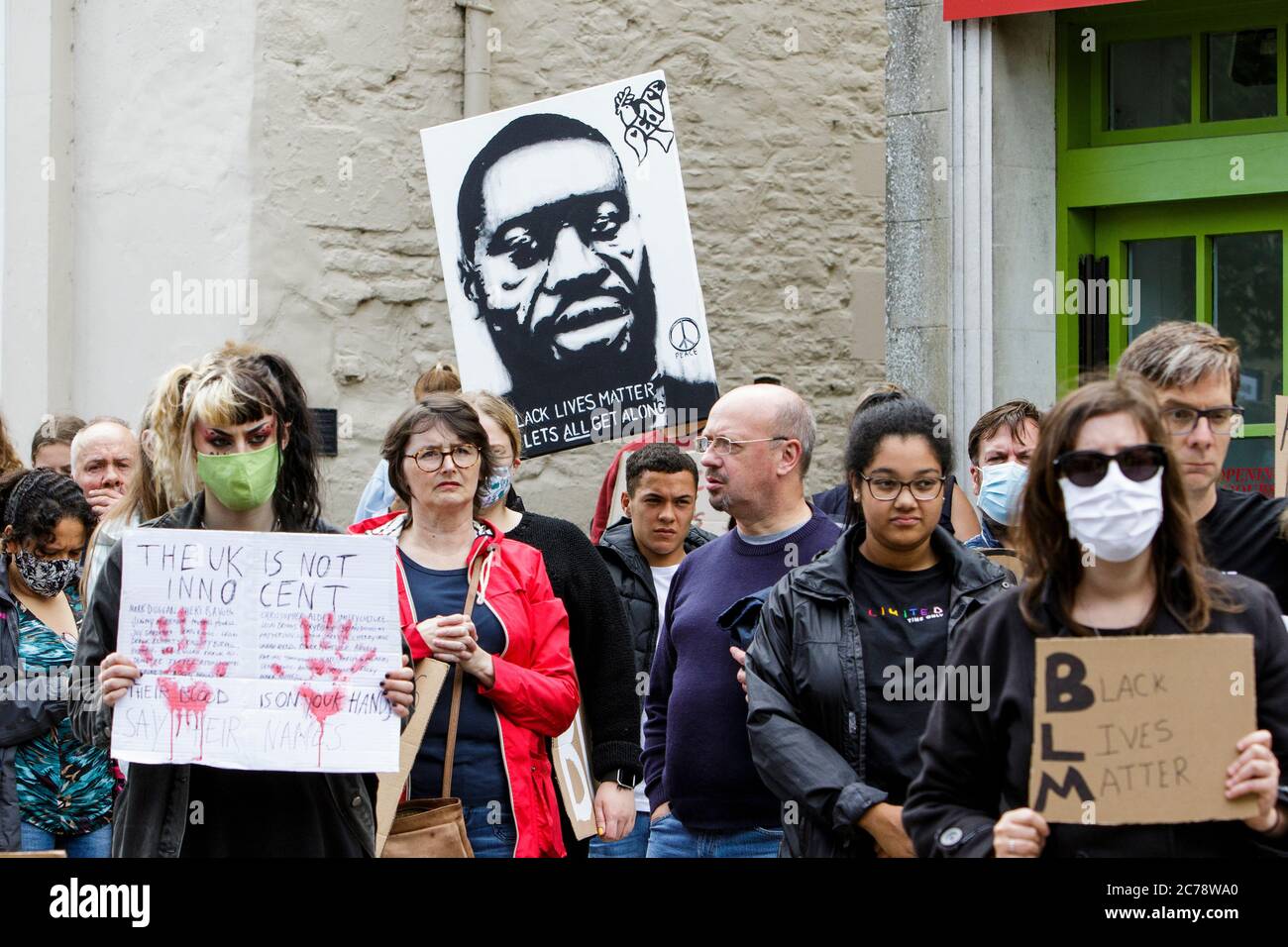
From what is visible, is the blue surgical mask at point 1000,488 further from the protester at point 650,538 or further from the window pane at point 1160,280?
the window pane at point 1160,280

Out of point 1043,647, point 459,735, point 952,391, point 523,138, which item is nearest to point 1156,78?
point 952,391

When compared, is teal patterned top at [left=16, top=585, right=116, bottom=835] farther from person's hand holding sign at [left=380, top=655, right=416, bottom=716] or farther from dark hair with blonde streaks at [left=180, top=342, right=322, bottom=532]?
person's hand holding sign at [left=380, top=655, right=416, bottom=716]

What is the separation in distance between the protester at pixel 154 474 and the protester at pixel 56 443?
2126mm

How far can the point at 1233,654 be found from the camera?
10.0 feet

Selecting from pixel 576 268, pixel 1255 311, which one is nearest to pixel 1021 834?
pixel 576 268

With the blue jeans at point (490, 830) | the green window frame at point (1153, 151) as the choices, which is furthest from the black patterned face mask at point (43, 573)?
the green window frame at point (1153, 151)

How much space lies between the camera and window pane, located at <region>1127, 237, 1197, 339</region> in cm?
778

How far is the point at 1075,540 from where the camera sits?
3.18 m

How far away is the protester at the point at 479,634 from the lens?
4621 millimetres

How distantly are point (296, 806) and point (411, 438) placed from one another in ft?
4.07

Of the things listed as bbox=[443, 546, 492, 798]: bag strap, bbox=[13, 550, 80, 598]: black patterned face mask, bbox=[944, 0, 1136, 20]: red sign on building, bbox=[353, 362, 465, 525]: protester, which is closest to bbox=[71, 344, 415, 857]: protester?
bbox=[443, 546, 492, 798]: bag strap

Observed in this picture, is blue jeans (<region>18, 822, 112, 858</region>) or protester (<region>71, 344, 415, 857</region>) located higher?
protester (<region>71, 344, 415, 857</region>)

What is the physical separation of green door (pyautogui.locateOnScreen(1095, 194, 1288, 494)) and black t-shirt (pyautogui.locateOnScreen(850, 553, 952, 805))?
375cm
